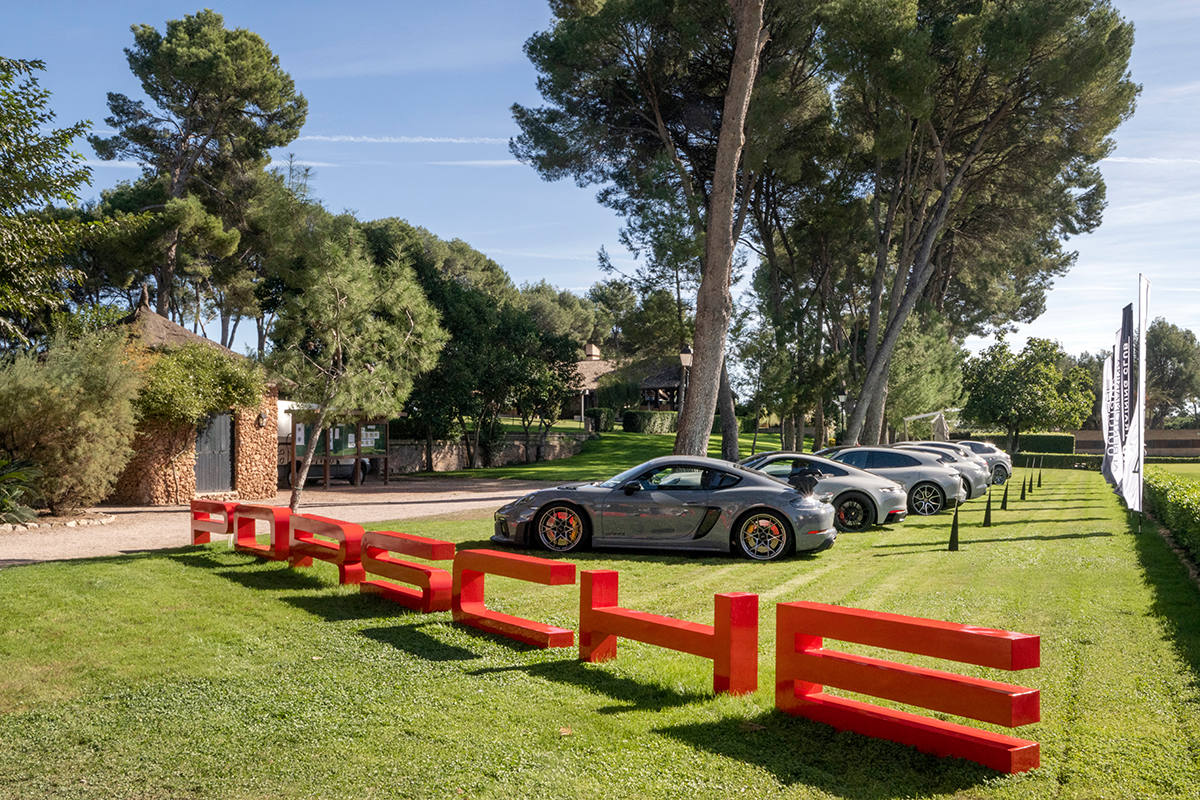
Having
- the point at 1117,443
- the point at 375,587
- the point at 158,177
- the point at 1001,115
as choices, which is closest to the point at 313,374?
the point at 375,587

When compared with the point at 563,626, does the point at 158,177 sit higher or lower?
higher

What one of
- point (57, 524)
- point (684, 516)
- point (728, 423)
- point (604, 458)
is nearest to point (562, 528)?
point (684, 516)

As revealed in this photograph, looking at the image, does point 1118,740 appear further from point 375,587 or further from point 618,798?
point 375,587

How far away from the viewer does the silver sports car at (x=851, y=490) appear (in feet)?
48.8

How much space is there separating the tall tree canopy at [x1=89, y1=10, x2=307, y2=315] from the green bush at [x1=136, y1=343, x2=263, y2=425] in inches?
578

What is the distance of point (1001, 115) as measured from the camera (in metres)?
26.4

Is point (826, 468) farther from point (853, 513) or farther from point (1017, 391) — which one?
point (1017, 391)

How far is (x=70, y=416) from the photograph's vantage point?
15.8m

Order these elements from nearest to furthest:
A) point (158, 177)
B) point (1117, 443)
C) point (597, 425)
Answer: point (1117, 443), point (158, 177), point (597, 425)

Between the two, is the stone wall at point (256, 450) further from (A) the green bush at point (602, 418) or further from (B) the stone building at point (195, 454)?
(A) the green bush at point (602, 418)

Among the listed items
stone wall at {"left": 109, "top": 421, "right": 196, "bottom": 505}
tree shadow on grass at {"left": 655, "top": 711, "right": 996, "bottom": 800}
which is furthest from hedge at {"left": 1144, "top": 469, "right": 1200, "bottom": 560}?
stone wall at {"left": 109, "top": 421, "right": 196, "bottom": 505}

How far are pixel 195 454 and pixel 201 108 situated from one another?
19089 millimetres

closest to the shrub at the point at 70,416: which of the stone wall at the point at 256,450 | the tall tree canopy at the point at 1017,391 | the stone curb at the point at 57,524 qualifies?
the stone curb at the point at 57,524

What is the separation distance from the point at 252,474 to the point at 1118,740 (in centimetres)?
2030
